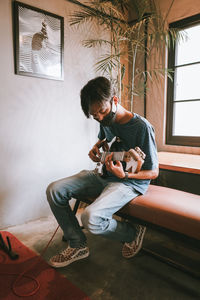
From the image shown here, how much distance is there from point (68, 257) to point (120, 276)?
0.36m

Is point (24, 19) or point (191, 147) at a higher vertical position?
point (24, 19)

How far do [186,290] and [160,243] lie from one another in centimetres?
57

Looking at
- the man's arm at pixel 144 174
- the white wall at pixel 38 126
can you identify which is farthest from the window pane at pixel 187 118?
the man's arm at pixel 144 174

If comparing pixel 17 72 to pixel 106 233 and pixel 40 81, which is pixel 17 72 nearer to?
pixel 40 81

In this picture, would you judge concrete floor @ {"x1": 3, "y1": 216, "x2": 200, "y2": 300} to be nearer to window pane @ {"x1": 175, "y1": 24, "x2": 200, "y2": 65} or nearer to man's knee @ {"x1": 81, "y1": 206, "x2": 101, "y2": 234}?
man's knee @ {"x1": 81, "y1": 206, "x2": 101, "y2": 234}

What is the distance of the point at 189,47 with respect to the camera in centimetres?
262

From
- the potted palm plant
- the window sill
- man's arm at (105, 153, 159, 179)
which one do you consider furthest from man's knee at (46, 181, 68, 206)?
the potted palm plant

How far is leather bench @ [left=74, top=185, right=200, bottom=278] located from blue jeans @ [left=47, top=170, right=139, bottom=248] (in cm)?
8

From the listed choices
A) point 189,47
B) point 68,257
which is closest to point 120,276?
point 68,257

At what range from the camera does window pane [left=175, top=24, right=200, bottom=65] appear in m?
2.54

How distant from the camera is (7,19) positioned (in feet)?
6.55

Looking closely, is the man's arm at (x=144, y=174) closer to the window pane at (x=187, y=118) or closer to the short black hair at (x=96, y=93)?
the short black hair at (x=96, y=93)

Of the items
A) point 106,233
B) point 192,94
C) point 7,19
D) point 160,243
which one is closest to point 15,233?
point 106,233

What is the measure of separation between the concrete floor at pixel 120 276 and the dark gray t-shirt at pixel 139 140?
52cm
